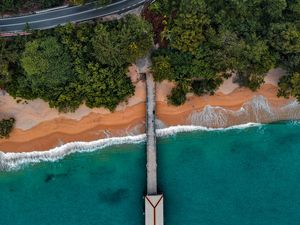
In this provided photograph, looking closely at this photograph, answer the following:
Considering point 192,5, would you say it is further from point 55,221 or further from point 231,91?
point 55,221

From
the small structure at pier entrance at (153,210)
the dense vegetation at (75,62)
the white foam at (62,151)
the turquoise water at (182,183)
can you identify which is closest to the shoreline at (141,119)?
the white foam at (62,151)

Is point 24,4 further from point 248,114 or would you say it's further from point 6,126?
point 248,114

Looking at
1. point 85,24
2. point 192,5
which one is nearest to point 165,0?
point 192,5

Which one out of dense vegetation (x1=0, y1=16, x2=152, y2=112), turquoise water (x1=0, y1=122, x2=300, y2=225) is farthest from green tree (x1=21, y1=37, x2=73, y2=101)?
turquoise water (x1=0, y1=122, x2=300, y2=225)

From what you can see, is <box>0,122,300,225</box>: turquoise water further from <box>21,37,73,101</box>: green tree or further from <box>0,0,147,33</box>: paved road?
<box>0,0,147,33</box>: paved road

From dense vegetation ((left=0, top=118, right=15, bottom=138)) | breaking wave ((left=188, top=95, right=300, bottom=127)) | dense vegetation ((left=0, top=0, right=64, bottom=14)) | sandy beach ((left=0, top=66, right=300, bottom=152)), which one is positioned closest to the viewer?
dense vegetation ((left=0, top=0, right=64, bottom=14))

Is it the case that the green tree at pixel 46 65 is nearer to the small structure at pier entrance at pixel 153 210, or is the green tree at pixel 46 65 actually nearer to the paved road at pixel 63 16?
the paved road at pixel 63 16
